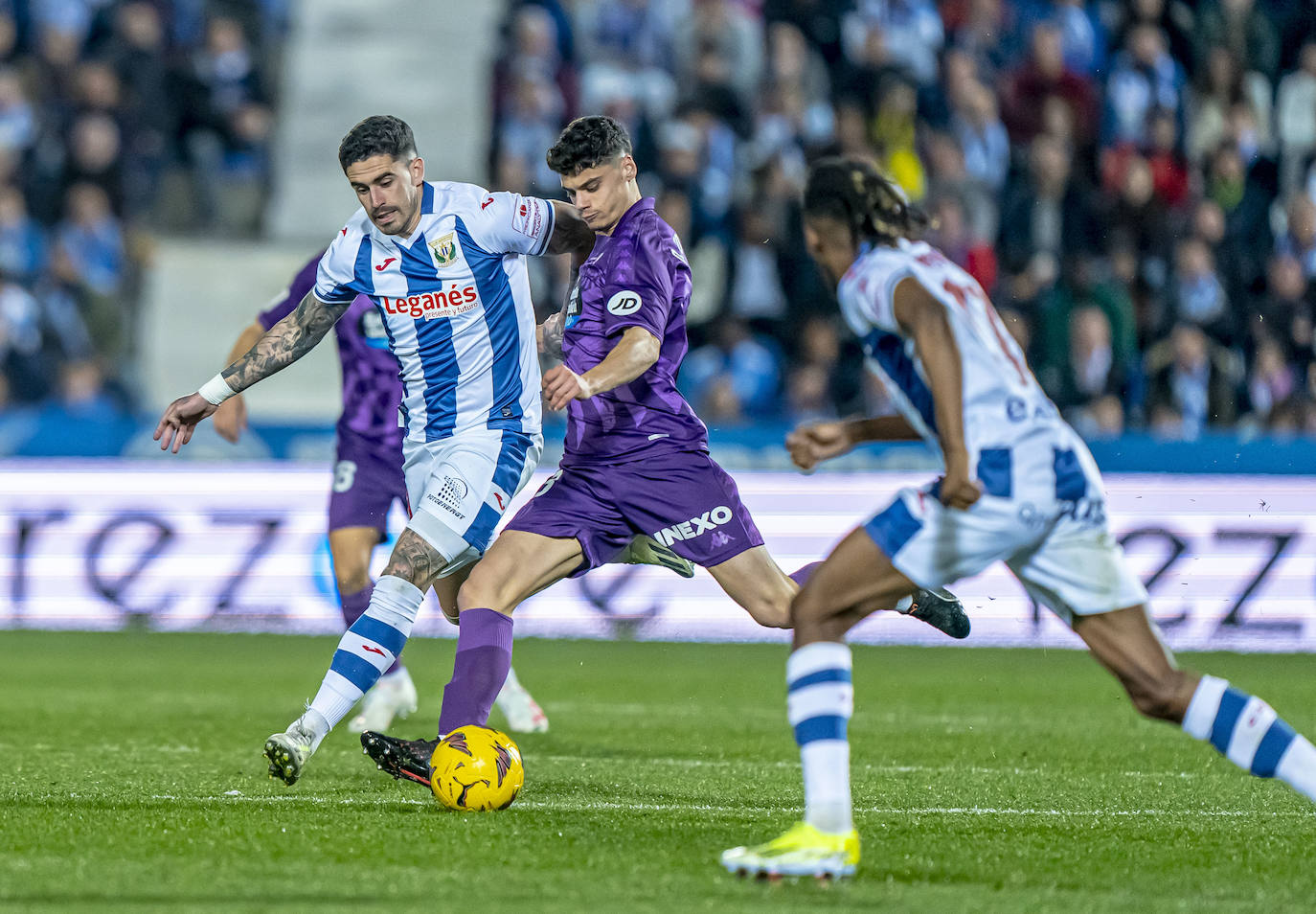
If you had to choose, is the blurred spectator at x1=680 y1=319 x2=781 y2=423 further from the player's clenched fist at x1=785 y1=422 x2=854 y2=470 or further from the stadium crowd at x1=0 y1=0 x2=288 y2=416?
the player's clenched fist at x1=785 y1=422 x2=854 y2=470

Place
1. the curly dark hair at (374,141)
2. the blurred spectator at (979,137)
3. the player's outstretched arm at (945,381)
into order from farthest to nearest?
the blurred spectator at (979,137) → the curly dark hair at (374,141) → the player's outstretched arm at (945,381)

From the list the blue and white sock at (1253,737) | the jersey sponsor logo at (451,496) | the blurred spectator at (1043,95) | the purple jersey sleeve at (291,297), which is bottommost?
the blue and white sock at (1253,737)

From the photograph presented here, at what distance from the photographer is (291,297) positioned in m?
8.23

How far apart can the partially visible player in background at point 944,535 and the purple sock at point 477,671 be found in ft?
5.03

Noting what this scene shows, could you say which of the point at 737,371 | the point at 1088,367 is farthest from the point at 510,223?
the point at 1088,367

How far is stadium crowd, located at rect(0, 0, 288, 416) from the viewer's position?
49.5 feet

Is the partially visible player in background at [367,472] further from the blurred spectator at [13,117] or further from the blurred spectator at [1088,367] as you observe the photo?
the blurred spectator at [13,117]

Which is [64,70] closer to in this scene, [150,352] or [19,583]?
[150,352]

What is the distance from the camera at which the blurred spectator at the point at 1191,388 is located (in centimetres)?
1411

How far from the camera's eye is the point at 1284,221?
15523 mm

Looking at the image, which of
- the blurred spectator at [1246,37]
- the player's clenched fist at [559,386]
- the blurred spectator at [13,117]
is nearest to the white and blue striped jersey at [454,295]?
the player's clenched fist at [559,386]

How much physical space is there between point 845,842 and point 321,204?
13371 mm


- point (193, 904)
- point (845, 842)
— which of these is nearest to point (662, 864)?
point (845, 842)

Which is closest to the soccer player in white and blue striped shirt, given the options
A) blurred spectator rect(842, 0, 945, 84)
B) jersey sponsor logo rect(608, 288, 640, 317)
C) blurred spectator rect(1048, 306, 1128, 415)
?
jersey sponsor logo rect(608, 288, 640, 317)
